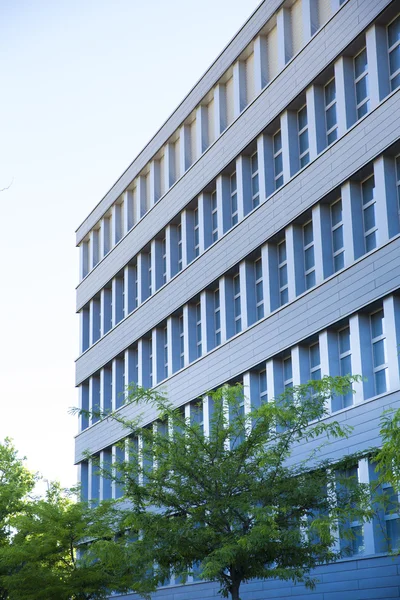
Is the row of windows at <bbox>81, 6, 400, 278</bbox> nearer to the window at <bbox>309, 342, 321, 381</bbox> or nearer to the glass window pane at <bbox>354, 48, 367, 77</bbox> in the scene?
the glass window pane at <bbox>354, 48, 367, 77</bbox>

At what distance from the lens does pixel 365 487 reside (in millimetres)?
21578

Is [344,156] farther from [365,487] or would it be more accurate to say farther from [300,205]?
[365,487]

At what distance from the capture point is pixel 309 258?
102 ft

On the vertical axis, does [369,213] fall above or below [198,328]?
below

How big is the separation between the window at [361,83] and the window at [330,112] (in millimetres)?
1241

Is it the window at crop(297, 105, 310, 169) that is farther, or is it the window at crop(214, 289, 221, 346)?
the window at crop(214, 289, 221, 346)

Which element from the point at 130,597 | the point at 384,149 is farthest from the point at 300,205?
the point at 130,597

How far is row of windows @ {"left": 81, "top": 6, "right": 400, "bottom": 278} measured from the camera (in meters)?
29.0

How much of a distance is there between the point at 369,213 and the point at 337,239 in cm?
164

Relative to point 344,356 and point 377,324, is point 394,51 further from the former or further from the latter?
point 344,356

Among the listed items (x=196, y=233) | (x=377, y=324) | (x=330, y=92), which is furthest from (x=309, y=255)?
(x=196, y=233)

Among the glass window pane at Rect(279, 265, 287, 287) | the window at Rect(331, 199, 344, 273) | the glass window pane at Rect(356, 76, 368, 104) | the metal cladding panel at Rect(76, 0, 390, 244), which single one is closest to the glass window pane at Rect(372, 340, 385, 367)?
the window at Rect(331, 199, 344, 273)

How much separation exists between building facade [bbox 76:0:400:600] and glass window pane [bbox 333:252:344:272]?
68 millimetres

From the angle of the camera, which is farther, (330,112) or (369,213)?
(330,112)
